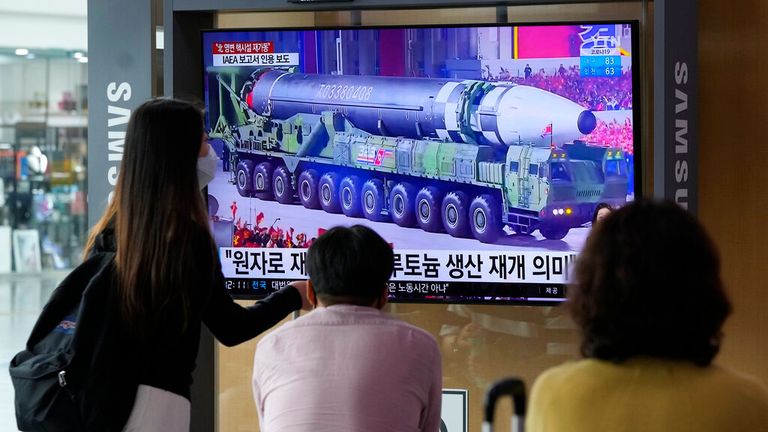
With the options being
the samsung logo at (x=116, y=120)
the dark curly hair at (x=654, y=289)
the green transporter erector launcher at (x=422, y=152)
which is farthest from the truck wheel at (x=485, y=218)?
the dark curly hair at (x=654, y=289)

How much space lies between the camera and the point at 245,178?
3.77m

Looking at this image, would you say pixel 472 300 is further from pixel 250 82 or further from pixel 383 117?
pixel 250 82

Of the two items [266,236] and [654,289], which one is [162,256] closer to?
[654,289]

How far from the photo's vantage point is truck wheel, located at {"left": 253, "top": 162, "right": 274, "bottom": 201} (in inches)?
148

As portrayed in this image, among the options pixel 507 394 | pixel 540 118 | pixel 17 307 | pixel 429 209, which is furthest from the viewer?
pixel 17 307

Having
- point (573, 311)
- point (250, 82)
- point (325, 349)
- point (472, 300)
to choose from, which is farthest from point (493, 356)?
point (573, 311)

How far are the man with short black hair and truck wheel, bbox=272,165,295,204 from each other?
150cm

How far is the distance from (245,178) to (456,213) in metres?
0.80

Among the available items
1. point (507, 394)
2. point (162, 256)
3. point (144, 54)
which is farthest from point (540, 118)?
point (507, 394)

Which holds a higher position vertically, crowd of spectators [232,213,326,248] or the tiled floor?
crowd of spectators [232,213,326,248]

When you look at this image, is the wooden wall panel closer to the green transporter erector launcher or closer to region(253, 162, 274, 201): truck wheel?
the green transporter erector launcher

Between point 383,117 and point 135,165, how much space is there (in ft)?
4.65

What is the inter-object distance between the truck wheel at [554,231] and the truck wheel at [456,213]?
27 cm

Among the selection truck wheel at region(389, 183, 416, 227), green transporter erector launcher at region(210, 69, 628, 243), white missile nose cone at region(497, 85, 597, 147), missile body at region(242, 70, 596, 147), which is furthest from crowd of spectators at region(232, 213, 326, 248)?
white missile nose cone at region(497, 85, 597, 147)
